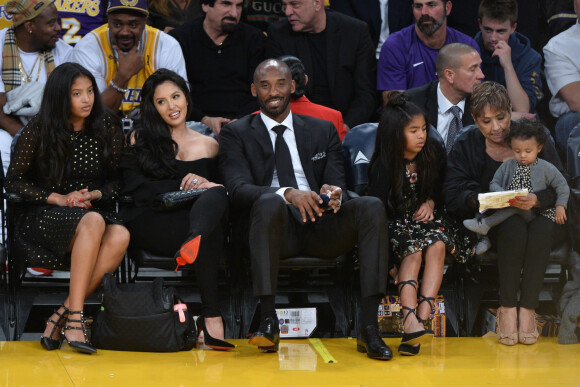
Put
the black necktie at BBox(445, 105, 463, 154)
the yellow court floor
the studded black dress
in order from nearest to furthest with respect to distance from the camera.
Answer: the yellow court floor < the studded black dress < the black necktie at BBox(445, 105, 463, 154)

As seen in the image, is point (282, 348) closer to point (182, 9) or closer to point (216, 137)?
point (216, 137)

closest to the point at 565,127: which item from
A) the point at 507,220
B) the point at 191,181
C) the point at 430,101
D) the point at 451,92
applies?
the point at 451,92

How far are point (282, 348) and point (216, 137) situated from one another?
1.51m

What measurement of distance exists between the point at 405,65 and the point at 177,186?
2.25 metres

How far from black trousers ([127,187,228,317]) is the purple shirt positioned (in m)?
2.22

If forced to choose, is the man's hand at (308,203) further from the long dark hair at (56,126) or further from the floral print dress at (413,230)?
the long dark hair at (56,126)

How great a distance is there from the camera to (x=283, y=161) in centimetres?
507

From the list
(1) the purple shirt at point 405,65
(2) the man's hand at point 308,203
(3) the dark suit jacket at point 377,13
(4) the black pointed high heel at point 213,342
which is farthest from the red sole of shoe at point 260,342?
(3) the dark suit jacket at point 377,13

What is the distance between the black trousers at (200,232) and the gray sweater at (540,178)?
150cm

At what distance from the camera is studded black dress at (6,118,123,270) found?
4.75 metres

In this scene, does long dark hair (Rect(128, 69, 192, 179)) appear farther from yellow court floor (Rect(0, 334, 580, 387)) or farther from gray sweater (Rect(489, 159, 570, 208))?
gray sweater (Rect(489, 159, 570, 208))

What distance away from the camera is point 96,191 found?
195 inches

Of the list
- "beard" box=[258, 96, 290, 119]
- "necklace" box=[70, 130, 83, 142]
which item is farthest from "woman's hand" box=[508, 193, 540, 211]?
"necklace" box=[70, 130, 83, 142]

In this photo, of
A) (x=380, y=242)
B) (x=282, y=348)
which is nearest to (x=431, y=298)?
(x=380, y=242)
